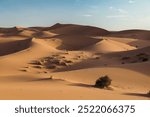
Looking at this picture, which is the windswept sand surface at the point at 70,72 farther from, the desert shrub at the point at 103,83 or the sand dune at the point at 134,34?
the sand dune at the point at 134,34

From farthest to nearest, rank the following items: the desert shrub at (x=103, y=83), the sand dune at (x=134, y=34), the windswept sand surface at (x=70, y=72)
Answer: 1. the sand dune at (x=134, y=34)
2. the desert shrub at (x=103, y=83)
3. the windswept sand surface at (x=70, y=72)

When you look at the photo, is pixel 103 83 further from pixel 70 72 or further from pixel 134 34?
pixel 134 34

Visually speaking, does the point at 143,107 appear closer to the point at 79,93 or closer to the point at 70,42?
the point at 79,93

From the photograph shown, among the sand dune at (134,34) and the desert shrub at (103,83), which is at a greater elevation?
the sand dune at (134,34)

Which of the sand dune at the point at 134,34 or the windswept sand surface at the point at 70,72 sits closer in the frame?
the windswept sand surface at the point at 70,72

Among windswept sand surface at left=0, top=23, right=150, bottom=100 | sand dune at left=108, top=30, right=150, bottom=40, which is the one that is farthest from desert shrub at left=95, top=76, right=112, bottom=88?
sand dune at left=108, top=30, right=150, bottom=40

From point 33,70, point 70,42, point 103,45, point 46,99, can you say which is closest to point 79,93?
point 46,99

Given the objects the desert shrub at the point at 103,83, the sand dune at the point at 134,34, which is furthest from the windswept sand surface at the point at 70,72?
the sand dune at the point at 134,34

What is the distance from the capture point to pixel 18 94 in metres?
12.5

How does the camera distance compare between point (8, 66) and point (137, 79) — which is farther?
point (8, 66)

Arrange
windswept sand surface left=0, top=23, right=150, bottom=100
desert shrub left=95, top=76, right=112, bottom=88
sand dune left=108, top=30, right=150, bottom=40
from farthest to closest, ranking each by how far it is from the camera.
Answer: sand dune left=108, top=30, right=150, bottom=40
desert shrub left=95, top=76, right=112, bottom=88
windswept sand surface left=0, top=23, right=150, bottom=100

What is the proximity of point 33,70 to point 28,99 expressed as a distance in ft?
50.7

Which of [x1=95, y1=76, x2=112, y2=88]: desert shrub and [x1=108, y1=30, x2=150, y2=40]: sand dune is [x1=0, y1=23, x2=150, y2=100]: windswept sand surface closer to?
[x1=95, y1=76, x2=112, y2=88]: desert shrub

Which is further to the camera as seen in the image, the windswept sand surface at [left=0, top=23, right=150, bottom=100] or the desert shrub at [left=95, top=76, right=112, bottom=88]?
the desert shrub at [left=95, top=76, right=112, bottom=88]
